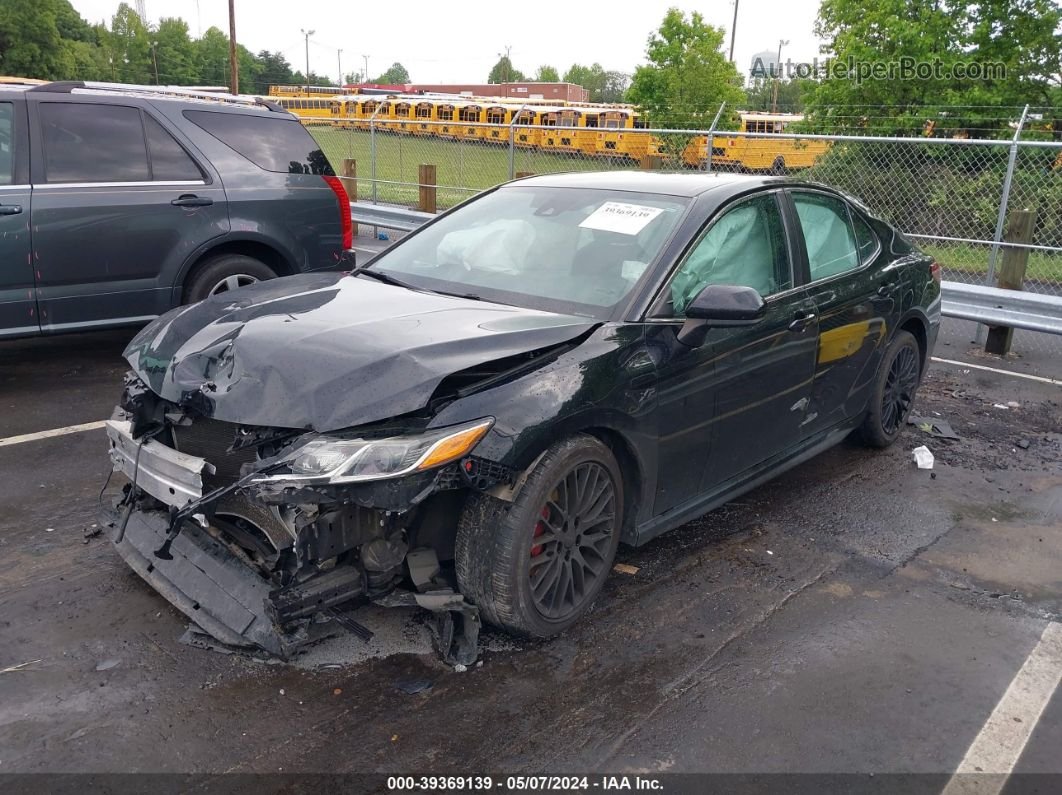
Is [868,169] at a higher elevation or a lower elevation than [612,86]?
lower

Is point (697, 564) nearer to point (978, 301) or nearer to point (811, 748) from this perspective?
point (811, 748)

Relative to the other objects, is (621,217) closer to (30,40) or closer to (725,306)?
(725,306)

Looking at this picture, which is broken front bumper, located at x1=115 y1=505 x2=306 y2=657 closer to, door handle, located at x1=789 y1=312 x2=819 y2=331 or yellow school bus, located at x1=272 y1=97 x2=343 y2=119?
door handle, located at x1=789 y1=312 x2=819 y2=331

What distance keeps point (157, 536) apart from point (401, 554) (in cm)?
108

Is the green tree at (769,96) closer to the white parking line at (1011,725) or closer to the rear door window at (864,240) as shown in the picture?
the rear door window at (864,240)

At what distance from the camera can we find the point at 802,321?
446 cm

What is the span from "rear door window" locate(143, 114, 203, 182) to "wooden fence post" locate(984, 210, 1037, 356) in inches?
283

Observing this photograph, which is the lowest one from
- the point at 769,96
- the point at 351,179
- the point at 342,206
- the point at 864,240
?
the point at 351,179

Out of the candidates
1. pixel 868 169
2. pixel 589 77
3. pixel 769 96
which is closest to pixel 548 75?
pixel 589 77

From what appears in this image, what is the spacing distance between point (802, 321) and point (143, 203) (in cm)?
463

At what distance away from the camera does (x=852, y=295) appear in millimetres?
4918

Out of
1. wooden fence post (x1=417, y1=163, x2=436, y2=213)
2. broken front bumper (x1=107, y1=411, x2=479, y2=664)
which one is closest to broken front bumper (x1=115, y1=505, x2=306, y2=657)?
broken front bumper (x1=107, y1=411, x2=479, y2=664)

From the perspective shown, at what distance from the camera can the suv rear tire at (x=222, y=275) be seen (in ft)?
22.3

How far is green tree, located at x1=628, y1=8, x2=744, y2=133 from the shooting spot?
25516 millimetres
